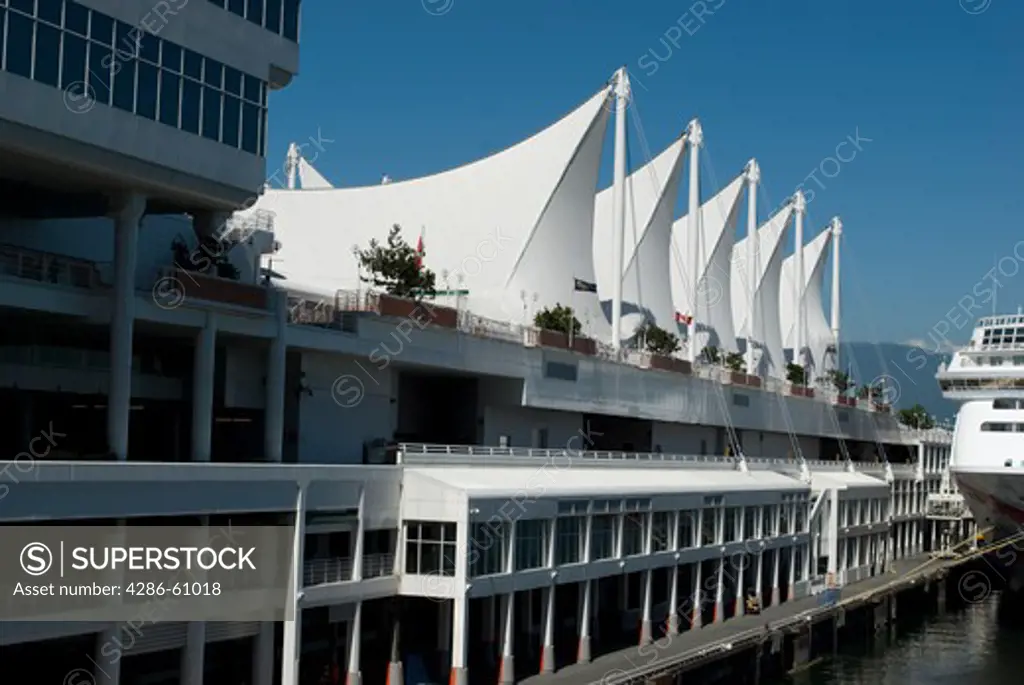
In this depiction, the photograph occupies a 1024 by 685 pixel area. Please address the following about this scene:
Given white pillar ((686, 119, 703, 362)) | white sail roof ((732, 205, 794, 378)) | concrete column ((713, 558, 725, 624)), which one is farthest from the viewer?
white sail roof ((732, 205, 794, 378))

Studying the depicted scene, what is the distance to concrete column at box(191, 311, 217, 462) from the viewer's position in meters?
27.4

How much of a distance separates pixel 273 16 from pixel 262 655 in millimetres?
13405

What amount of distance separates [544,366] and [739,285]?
46908 mm

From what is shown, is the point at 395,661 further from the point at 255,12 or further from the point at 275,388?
the point at 255,12

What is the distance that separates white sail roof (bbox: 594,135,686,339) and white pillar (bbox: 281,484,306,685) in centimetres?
3879

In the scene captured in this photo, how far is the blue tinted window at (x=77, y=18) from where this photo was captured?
76.3 ft

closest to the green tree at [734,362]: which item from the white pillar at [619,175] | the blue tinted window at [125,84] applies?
the white pillar at [619,175]

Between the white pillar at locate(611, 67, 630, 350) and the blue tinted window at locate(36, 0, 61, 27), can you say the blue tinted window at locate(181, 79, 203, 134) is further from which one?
the white pillar at locate(611, 67, 630, 350)

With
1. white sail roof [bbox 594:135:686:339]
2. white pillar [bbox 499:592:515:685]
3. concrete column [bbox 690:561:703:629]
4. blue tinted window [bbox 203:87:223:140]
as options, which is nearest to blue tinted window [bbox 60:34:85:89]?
blue tinted window [bbox 203:87:223:140]

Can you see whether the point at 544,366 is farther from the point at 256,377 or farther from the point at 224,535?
the point at 224,535

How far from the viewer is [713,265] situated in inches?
3024

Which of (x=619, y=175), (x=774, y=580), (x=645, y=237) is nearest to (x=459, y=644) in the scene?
(x=774, y=580)

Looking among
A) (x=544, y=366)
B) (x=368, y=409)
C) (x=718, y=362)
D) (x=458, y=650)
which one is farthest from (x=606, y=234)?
(x=458, y=650)

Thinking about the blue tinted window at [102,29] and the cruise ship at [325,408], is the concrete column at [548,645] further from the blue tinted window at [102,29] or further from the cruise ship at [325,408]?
the blue tinted window at [102,29]
